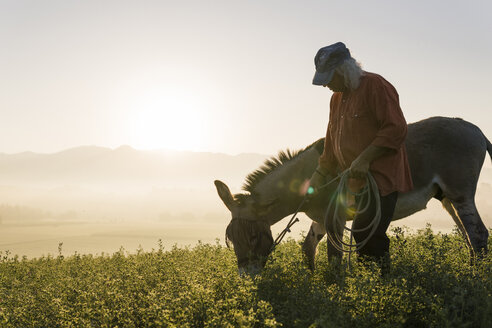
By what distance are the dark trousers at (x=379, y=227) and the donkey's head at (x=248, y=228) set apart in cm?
143

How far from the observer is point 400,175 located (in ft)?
15.0

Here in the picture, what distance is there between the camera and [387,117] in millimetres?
4367

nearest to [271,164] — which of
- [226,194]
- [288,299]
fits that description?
[226,194]

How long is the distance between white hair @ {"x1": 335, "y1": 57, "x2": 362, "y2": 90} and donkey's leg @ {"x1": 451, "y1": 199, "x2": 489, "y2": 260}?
263 centimetres

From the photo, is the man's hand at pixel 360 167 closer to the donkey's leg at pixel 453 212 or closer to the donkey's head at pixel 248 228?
the donkey's head at pixel 248 228

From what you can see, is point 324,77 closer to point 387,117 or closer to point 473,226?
point 387,117

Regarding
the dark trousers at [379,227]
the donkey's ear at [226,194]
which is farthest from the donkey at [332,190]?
the dark trousers at [379,227]

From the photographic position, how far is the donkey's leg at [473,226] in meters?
5.88

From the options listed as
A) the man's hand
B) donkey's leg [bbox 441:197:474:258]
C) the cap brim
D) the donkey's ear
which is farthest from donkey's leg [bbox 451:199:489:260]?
the donkey's ear

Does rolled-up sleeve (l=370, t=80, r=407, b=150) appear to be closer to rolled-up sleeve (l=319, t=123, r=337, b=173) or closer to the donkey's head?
rolled-up sleeve (l=319, t=123, r=337, b=173)

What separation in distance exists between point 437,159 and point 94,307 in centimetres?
484

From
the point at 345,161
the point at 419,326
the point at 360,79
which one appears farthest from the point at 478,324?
the point at 360,79

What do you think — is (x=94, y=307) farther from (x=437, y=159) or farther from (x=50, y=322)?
(x=437, y=159)

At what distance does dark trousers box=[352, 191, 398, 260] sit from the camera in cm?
454
